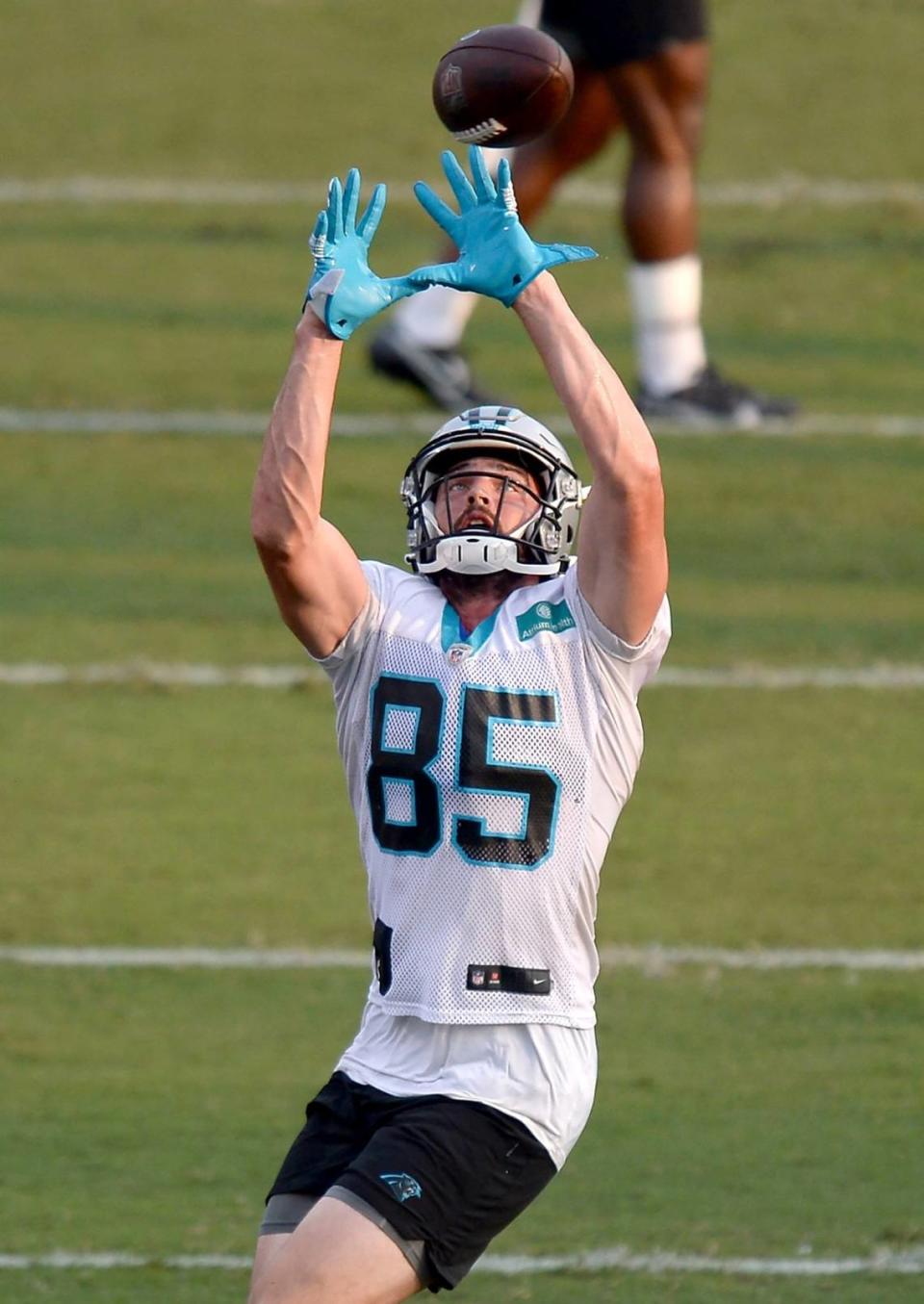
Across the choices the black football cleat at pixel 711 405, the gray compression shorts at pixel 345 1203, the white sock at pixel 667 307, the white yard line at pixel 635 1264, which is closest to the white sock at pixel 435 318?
the white sock at pixel 667 307

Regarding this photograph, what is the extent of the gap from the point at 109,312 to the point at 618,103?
12.7 feet

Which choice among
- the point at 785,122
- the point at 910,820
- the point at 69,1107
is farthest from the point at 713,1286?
the point at 785,122

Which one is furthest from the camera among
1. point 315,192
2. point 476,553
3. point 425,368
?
point 315,192

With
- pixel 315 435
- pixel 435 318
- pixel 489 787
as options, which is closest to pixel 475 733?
pixel 489 787

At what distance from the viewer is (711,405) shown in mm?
11492

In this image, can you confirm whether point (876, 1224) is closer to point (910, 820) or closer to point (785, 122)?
point (910, 820)

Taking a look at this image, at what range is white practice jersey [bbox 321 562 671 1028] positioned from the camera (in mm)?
4418

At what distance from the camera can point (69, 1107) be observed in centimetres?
645

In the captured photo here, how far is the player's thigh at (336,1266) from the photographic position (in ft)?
13.2

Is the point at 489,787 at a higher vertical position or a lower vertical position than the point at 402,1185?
higher

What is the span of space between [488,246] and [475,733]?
2.69ft

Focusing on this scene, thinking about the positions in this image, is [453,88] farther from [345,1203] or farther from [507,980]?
[345,1203]

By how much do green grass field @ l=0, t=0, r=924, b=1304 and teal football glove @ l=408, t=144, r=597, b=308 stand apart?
2.17 meters

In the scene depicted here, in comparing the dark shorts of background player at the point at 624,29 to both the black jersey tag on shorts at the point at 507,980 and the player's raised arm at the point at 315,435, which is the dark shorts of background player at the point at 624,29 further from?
the black jersey tag on shorts at the point at 507,980
